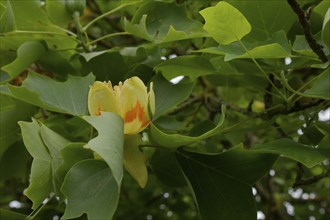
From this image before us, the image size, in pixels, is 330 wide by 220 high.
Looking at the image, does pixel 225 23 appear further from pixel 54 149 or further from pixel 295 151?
pixel 54 149

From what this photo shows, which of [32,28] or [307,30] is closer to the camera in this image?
[307,30]

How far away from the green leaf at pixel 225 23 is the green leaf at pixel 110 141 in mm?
240

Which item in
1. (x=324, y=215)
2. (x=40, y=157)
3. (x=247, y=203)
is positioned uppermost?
(x=40, y=157)

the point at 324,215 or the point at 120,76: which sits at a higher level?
the point at 120,76

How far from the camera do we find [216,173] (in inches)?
42.7

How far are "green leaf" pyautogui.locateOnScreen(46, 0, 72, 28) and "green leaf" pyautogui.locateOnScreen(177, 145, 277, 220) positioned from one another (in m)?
0.46

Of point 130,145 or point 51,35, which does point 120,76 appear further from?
point 130,145

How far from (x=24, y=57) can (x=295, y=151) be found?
586mm

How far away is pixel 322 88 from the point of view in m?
1.03

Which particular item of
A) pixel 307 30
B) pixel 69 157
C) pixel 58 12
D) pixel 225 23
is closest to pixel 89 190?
pixel 69 157

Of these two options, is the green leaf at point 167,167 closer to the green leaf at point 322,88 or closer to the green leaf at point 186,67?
the green leaf at point 186,67

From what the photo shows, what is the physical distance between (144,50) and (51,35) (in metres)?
0.25

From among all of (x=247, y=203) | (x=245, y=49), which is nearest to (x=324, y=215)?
(x=247, y=203)

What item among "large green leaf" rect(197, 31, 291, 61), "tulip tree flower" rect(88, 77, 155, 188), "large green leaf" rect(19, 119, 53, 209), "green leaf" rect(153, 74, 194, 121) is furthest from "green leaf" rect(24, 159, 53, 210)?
"large green leaf" rect(197, 31, 291, 61)
